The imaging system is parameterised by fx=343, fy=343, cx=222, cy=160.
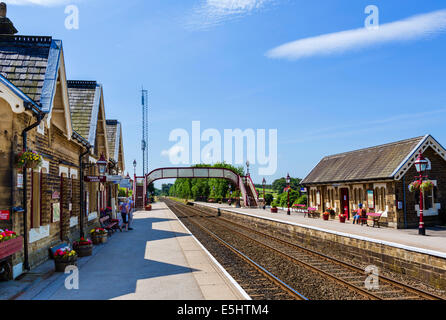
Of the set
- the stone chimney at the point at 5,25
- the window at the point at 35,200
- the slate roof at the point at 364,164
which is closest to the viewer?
the window at the point at 35,200

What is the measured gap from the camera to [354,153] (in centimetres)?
2592

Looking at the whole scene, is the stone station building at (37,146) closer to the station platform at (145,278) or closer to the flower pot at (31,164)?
the flower pot at (31,164)

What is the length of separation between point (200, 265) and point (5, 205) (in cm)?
551

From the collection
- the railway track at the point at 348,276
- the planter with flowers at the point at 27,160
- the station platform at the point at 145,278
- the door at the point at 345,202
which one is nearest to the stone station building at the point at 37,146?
the planter with flowers at the point at 27,160

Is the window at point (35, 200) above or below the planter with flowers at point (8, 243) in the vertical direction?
above

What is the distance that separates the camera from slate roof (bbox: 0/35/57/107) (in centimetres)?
1003

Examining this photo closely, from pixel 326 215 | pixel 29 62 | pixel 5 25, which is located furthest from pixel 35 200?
pixel 326 215

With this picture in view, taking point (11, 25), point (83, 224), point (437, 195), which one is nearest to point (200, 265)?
point (83, 224)

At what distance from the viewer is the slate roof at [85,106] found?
16.8m

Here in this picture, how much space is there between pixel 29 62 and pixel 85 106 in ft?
23.7

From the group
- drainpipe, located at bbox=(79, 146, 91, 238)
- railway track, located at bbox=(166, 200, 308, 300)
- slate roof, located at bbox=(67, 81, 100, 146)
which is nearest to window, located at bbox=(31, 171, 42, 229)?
drainpipe, located at bbox=(79, 146, 91, 238)

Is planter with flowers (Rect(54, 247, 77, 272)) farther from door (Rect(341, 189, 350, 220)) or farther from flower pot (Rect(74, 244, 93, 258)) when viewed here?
door (Rect(341, 189, 350, 220))

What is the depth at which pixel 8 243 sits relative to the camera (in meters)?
7.11
